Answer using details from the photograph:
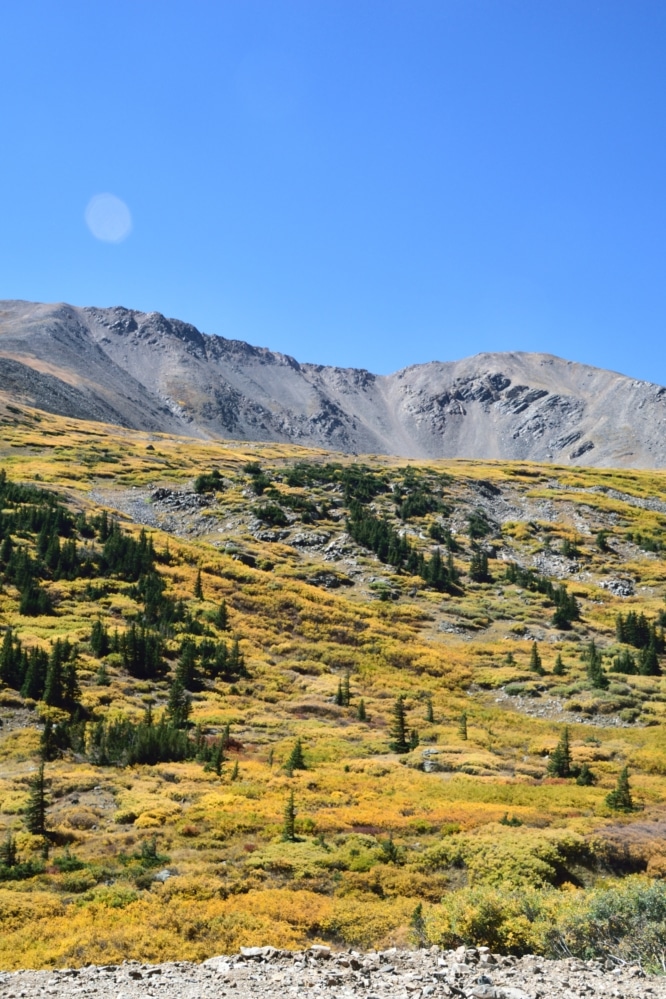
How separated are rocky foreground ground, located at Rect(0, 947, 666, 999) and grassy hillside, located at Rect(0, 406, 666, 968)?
3.31 ft

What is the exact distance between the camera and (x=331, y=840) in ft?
69.4

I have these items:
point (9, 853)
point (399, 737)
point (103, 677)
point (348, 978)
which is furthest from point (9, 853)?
point (399, 737)

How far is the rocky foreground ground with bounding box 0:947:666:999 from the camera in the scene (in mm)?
11312

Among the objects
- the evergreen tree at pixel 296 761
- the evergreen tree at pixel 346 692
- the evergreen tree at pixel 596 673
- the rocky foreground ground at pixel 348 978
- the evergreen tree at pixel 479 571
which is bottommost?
the evergreen tree at pixel 346 692

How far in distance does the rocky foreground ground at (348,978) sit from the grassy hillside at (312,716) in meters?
1.01

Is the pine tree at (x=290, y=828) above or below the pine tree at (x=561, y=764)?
above

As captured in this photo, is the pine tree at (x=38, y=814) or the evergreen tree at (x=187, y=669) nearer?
the pine tree at (x=38, y=814)

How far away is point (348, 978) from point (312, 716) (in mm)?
26903

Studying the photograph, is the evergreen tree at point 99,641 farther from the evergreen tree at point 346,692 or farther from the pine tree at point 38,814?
the pine tree at point 38,814

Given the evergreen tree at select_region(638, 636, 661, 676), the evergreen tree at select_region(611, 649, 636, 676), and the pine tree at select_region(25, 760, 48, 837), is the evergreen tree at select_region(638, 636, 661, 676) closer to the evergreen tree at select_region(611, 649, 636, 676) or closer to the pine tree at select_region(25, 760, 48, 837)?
the evergreen tree at select_region(611, 649, 636, 676)

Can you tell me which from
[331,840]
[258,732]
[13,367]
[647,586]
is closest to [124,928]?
[331,840]

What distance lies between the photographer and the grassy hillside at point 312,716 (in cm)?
1625

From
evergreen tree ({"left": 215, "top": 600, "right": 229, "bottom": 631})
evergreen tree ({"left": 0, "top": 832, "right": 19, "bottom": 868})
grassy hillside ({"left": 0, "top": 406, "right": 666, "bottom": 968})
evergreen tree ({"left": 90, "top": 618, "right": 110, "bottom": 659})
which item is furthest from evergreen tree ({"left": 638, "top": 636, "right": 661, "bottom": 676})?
evergreen tree ({"left": 0, "top": 832, "right": 19, "bottom": 868})

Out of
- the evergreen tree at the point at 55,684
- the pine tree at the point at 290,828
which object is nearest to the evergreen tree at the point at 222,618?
the evergreen tree at the point at 55,684
